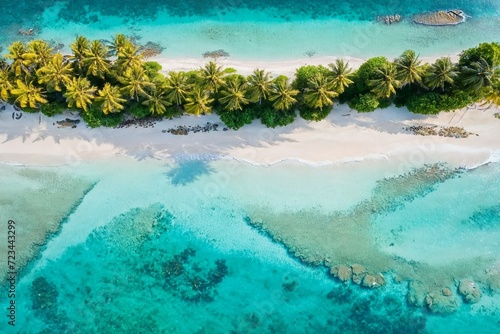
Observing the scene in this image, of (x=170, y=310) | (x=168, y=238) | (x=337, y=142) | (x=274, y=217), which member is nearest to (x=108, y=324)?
(x=170, y=310)

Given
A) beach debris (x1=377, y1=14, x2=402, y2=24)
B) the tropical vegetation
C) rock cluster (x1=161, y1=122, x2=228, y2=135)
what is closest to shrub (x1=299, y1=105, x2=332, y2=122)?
the tropical vegetation

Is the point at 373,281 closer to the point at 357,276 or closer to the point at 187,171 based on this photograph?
the point at 357,276

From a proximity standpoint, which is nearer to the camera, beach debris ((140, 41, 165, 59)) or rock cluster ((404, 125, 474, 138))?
rock cluster ((404, 125, 474, 138))

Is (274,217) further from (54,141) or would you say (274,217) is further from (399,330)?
(54,141)

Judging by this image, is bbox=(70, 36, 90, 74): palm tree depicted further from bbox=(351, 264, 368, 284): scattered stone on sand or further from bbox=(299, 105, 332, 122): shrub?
bbox=(351, 264, 368, 284): scattered stone on sand

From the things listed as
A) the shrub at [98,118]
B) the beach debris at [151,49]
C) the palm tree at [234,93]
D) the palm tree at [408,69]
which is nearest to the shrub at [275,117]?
the palm tree at [234,93]

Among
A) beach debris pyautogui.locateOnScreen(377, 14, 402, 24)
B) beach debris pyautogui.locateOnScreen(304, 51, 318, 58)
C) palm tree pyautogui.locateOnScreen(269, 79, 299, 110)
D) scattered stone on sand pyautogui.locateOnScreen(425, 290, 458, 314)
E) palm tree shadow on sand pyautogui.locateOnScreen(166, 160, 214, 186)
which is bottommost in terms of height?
scattered stone on sand pyautogui.locateOnScreen(425, 290, 458, 314)

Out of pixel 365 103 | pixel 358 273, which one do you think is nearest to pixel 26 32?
pixel 365 103
